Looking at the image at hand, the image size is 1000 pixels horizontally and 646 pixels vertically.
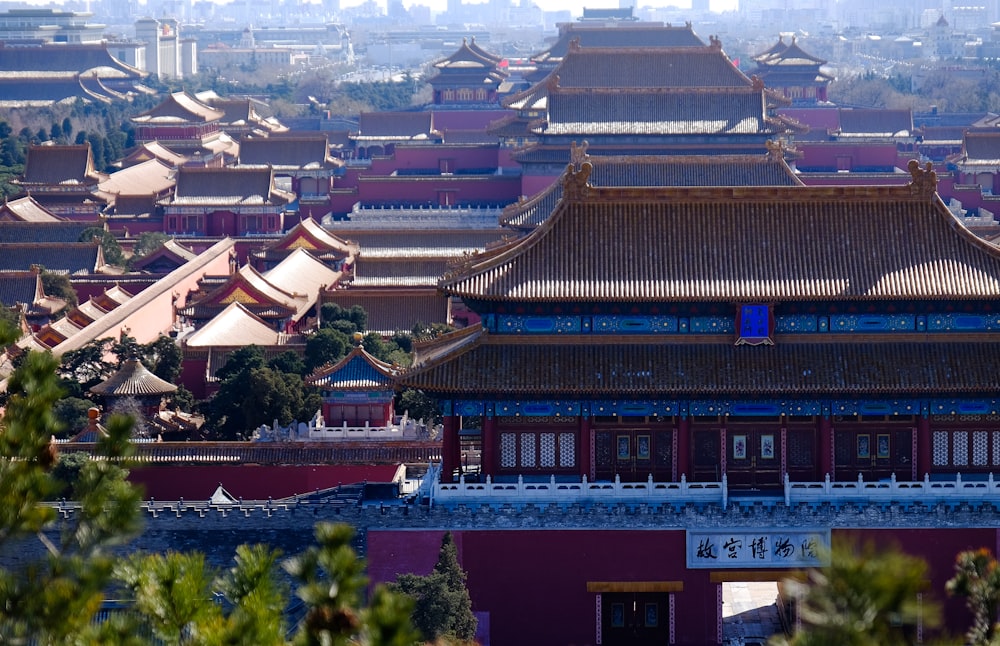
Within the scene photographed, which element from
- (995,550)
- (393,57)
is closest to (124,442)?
(995,550)

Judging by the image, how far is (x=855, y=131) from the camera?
75750mm

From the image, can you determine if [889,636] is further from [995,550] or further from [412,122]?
[412,122]

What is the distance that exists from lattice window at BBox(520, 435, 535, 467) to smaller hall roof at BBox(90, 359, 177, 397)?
34.0 feet

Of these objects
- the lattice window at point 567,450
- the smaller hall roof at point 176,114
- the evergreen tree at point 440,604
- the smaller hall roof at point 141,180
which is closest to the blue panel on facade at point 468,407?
the lattice window at point 567,450

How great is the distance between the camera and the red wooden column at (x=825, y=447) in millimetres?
25438

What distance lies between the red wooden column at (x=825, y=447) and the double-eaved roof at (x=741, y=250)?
178 cm

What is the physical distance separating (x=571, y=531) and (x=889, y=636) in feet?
49.4

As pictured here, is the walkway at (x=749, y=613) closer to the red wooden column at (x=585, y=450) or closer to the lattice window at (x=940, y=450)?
the red wooden column at (x=585, y=450)

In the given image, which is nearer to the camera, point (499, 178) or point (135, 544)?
point (135, 544)

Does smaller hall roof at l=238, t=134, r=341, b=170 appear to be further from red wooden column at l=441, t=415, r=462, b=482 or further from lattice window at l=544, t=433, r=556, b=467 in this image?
lattice window at l=544, t=433, r=556, b=467

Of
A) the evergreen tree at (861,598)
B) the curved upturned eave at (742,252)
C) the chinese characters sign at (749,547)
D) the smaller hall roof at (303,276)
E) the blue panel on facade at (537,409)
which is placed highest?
the smaller hall roof at (303,276)

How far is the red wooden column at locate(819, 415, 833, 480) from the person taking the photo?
25.4 meters

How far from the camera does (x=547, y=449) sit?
1013 inches

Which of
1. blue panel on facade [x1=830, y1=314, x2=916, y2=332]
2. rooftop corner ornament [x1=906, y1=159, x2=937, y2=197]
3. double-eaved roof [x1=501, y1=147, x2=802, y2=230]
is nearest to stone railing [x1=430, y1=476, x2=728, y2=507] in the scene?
blue panel on facade [x1=830, y1=314, x2=916, y2=332]
